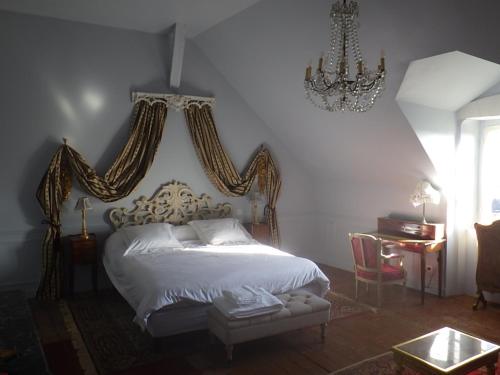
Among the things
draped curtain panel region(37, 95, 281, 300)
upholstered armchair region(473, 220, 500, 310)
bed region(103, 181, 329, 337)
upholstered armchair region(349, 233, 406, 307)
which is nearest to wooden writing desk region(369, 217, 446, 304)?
upholstered armchair region(349, 233, 406, 307)

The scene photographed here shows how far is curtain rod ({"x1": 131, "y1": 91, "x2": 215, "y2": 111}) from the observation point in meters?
5.26

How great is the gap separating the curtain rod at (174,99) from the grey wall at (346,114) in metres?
0.49

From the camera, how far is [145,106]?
17.4 feet

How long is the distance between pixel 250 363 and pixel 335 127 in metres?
3.03

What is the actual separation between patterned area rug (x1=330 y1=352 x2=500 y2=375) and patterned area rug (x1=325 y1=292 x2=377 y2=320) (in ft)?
3.10

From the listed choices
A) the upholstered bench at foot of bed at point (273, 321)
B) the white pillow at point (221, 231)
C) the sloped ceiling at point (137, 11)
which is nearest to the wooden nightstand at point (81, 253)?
the white pillow at point (221, 231)

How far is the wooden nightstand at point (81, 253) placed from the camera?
4715 millimetres

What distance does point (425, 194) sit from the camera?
4.86 meters

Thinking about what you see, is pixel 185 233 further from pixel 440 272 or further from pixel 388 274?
pixel 440 272

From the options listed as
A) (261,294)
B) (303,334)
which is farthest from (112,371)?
(303,334)

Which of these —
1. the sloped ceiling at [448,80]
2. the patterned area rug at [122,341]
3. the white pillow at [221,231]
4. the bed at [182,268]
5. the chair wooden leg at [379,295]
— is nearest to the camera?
the patterned area rug at [122,341]

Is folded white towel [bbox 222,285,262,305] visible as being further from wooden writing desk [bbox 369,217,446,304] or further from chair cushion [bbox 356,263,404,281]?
wooden writing desk [bbox 369,217,446,304]

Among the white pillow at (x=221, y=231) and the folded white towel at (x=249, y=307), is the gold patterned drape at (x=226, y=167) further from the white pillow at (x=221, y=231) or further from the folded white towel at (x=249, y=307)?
the folded white towel at (x=249, y=307)

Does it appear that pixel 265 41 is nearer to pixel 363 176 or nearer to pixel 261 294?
pixel 363 176
